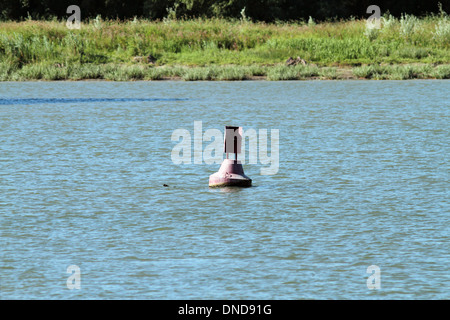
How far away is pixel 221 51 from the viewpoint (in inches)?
1639

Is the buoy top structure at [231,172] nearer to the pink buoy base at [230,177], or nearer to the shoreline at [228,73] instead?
the pink buoy base at [230,177]

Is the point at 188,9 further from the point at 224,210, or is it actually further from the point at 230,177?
the point at 224,210

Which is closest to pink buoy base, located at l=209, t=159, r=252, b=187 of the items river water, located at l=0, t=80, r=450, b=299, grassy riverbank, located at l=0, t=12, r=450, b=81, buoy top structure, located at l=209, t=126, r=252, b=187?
buoy top structure, located at l=209, t=126, r=252, b=187

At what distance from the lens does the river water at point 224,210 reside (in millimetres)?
7926

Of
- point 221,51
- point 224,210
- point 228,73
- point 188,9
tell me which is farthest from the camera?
point 188,9

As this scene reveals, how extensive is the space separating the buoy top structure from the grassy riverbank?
23107 mm

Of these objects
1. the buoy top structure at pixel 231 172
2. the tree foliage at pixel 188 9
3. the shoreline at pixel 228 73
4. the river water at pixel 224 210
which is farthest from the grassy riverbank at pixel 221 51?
the buoy top structure at pixel 231 172

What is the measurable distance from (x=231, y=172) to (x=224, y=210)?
1.74 metres

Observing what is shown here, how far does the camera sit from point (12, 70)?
3838 centimetres

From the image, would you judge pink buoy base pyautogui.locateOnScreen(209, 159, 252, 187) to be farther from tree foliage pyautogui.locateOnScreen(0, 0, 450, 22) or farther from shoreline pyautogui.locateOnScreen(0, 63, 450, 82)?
tree foliage pyautogui.locateOnScreen(0, 0, 450, 22)

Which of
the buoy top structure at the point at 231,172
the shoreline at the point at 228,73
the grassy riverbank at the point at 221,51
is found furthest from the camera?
the grassy riverbank at the point at 221,51

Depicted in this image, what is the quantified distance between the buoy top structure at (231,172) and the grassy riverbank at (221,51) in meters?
23.1

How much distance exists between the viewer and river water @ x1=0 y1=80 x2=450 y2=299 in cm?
793

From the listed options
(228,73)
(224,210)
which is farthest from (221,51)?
(224,210)
